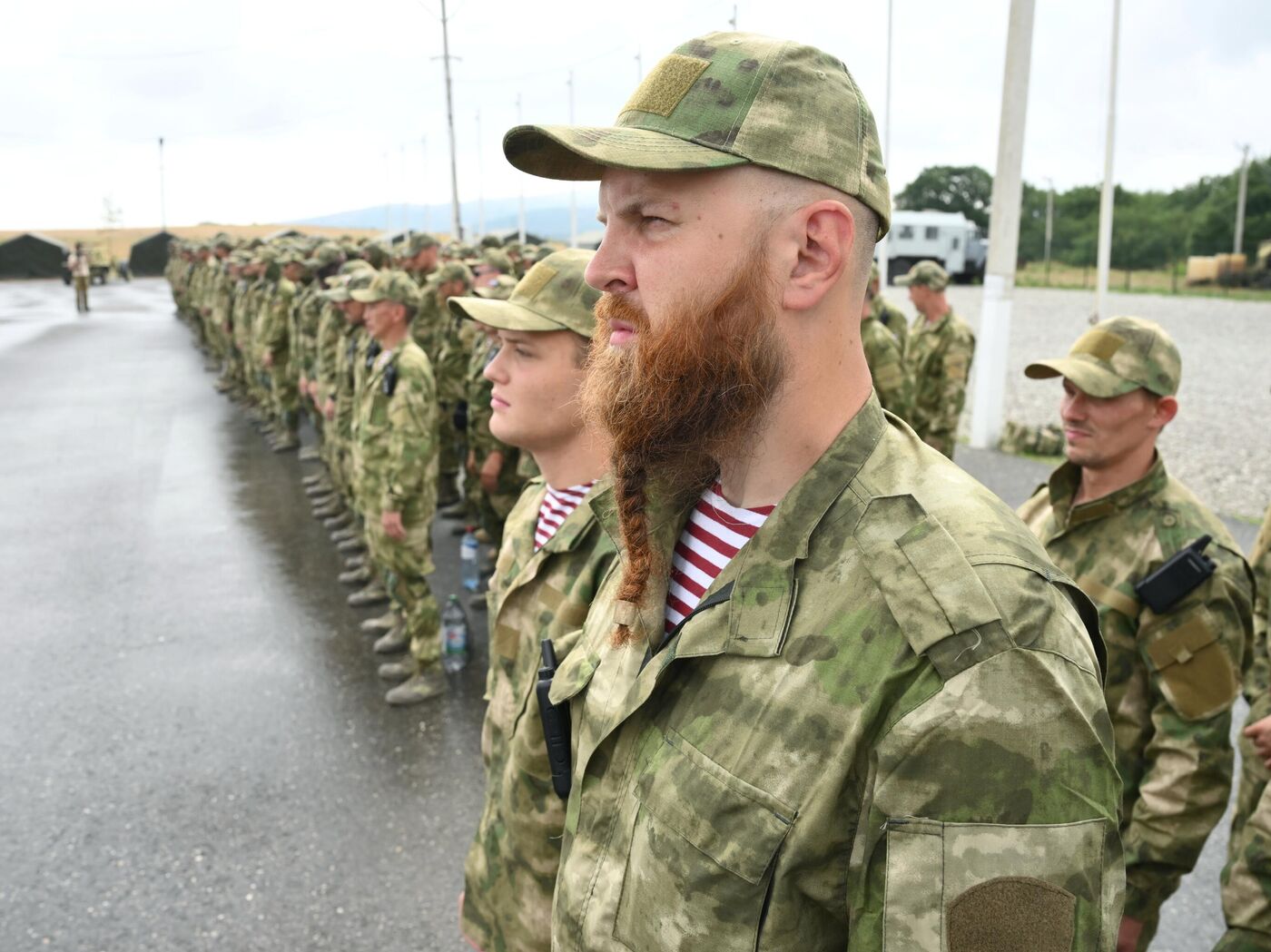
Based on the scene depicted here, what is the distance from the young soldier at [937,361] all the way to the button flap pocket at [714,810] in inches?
320

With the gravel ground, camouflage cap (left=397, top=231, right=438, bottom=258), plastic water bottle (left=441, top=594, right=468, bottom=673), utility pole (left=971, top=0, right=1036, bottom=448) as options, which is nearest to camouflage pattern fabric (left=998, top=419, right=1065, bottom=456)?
utility pole (left=971, top=0, right=1036, bottom=448)

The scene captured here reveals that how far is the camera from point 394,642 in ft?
20.6

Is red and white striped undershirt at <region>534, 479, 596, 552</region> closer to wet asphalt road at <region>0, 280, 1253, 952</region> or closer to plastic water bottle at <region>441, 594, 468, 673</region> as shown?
wet asphalt road at <region>0, 280, 1253, 952</region>

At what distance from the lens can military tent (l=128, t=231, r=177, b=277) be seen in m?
51.6

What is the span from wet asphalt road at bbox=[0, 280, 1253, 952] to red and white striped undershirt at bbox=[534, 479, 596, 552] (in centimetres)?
179

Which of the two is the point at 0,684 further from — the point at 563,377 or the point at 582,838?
the point at 582,838

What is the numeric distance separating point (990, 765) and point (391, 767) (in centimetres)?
426

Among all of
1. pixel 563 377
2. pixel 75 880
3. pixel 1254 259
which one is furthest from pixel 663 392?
pixel 1254 259

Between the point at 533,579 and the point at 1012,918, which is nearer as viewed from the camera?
the point at 1012,918

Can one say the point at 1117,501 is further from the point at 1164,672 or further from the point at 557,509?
the point at 557,509

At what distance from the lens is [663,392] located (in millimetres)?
1482

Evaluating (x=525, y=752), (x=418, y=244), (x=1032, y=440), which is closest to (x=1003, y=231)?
(x=1032, y=440)

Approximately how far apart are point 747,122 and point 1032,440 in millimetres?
10643

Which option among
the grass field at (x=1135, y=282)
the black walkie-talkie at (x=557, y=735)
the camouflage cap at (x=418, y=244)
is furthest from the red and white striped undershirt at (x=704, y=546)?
the grass field at (x=1135, y=282)
